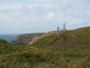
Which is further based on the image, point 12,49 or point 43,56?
point 12,49

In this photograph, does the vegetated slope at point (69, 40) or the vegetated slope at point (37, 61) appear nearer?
the vegetated slope at point (37, 61)

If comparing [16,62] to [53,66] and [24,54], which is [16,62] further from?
[53,66]

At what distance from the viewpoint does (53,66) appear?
8.55 metres

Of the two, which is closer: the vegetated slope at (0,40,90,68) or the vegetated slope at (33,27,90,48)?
the vegetated slope at (0,40,90,68)

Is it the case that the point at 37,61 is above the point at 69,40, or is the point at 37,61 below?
above

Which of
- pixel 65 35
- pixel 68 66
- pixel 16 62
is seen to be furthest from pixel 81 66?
pixel 65 35

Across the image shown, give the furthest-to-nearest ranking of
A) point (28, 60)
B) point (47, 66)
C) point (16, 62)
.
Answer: point (28, 60), point (16, 62), point (47, 66)

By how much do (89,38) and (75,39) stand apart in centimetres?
402

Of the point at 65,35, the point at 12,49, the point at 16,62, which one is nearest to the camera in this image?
the point at 16,62

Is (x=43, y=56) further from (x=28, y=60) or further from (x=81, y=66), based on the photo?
(x=81, y=66)

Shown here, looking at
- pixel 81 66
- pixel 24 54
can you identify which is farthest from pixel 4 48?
pixel 81 66

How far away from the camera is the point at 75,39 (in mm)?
38938

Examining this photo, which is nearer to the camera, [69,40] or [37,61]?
[37,61]

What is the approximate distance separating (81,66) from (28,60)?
157 inches
